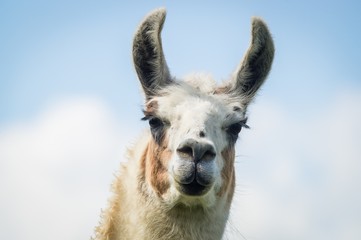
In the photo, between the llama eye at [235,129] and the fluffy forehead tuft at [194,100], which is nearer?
the fluffy forehead tuft at [194,100]

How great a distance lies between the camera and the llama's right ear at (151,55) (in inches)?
324

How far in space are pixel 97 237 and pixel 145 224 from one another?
77cm

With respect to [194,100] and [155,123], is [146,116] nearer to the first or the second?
[155,123]

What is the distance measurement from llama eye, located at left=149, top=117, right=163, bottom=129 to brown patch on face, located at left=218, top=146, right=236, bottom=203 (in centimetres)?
81

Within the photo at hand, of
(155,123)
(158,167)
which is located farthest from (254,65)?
(158,167)

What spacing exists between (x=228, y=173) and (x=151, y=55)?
1.83m

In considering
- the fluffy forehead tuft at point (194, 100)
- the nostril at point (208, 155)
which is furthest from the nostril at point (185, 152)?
the fluffy forehead tuft at point (194, 100)

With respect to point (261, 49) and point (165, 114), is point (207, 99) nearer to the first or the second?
point (165, 114)

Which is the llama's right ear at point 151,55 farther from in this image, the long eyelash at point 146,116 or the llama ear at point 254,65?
the llama ear at point 254,65

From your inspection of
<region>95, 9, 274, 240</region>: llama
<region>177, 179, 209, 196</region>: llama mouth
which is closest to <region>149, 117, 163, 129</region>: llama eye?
<region>95, 9, 274, 240</region>: llama

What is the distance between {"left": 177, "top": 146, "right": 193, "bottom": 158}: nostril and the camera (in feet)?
22.7

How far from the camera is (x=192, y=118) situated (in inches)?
287

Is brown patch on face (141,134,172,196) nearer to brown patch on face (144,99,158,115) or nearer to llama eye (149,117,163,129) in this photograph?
llama eye (149,117,163,129)

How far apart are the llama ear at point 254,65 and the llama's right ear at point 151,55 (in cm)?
91
